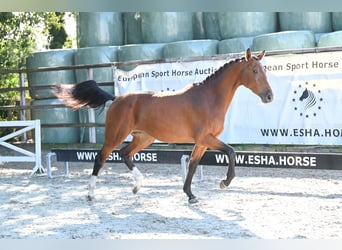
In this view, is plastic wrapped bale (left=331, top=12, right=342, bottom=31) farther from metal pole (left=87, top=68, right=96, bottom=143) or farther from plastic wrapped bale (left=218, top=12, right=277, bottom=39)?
metal pole (left=87, top=68, right=96, bottom=143)

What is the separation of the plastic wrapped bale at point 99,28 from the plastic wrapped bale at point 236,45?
2335mm

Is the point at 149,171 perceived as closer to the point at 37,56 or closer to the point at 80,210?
the point at 80,210

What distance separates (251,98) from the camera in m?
7.72

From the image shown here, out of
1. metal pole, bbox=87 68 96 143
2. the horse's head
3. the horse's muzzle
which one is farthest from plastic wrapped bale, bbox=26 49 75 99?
the horse's muzzle

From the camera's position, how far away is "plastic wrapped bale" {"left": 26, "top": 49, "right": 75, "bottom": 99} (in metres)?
9.83

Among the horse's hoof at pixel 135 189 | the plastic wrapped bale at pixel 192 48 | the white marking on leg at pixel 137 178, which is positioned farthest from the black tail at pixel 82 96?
the plastic wrapped bale at pixel 192 48

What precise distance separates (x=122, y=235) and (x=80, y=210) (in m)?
1.16

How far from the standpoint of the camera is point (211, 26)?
371 inches

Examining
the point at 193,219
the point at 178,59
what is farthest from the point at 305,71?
the point at 193,219

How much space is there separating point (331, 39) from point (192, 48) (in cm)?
224

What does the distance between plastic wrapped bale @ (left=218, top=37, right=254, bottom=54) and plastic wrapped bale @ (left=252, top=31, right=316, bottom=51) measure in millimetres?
258

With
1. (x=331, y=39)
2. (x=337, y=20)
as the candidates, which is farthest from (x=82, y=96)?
(x=337, y=20)

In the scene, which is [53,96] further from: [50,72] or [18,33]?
[18,33]

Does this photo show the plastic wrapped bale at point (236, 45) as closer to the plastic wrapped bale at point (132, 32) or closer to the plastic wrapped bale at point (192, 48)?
the plastic wrapped bale at point (192, 48)
